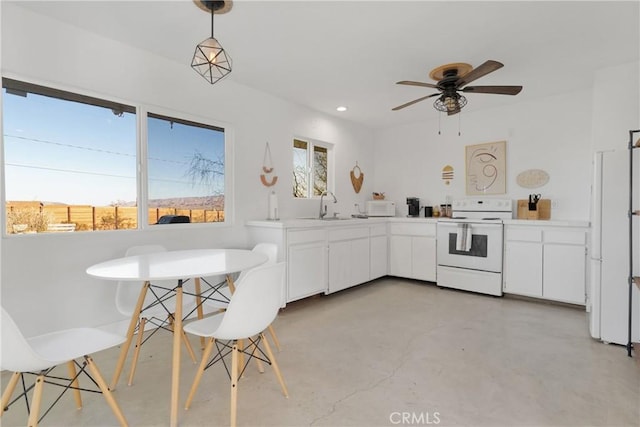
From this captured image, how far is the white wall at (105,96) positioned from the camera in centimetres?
230

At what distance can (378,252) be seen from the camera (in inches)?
190

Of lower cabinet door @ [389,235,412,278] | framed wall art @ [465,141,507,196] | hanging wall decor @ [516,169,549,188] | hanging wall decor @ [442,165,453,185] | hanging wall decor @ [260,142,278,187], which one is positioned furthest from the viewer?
hanging wall decor @ [442,165,453,185]

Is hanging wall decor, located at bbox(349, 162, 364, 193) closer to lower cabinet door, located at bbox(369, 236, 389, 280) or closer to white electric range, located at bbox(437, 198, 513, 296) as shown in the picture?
lower cabinet door, located at bbox(369, 236, 389, 280)

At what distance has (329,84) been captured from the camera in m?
3.68

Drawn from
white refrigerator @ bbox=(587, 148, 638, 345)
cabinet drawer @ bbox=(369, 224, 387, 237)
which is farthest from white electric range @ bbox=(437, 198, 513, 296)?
white refrigerator @ bbox=(587, 148, 638, 345)

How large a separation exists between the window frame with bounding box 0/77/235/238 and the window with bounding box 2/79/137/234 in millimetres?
11

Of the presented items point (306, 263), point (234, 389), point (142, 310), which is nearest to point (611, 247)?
point (306, 263)

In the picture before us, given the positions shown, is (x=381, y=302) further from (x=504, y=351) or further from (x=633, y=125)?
(x=633, y=125)

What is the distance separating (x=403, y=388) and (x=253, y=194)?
8.47 feet

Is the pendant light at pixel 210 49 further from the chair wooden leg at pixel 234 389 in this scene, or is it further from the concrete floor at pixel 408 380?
the concrete floor at pixel 408 380

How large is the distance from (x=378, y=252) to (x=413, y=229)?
61 centimetres

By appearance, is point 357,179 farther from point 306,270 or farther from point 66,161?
point 66,161

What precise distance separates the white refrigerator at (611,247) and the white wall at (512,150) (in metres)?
1.47

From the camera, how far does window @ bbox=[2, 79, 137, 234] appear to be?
2.35m
